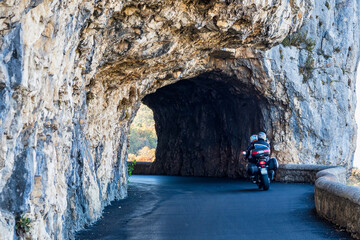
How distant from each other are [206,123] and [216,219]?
19067mm

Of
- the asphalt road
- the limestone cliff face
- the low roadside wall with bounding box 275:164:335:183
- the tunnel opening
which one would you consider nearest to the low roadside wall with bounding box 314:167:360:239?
the asphalt road

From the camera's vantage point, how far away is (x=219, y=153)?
26.7m

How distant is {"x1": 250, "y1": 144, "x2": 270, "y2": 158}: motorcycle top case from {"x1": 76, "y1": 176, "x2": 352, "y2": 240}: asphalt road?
1.58 m

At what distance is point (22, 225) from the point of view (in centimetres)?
522

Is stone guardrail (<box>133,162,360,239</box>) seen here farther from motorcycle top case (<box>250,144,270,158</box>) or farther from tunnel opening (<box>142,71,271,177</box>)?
tunnel opening (<box>142,71,271,177</box>)

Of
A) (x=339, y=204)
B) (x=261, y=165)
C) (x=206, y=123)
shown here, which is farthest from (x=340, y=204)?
(x=206, y=123)

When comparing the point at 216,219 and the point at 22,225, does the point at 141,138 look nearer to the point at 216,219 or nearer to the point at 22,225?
the point at 216,219

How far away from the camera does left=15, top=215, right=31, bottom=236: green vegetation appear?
5184mm

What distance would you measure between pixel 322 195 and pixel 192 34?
5.02m

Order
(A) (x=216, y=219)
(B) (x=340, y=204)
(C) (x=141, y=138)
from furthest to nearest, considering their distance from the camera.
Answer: (C) (x=141, y=138) < (A) (x=216, y=219) < (B) (x=340, y=204)

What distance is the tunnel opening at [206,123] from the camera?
2311 cm

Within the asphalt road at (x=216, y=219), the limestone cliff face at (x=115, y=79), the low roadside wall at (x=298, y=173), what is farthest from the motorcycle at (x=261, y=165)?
the limestone cliff face at (x=115, y=79)

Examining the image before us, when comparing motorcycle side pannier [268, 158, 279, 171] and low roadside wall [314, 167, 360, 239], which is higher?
motorcycle side pannier [268, 158, 279, 171]

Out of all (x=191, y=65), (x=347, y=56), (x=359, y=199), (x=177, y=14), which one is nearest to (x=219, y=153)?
(x=347, y=56)
